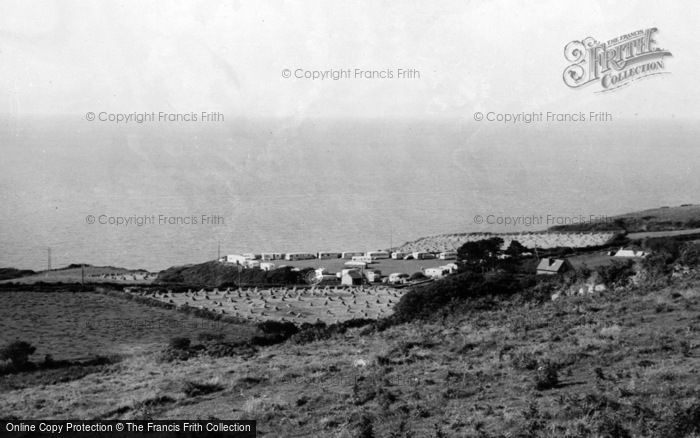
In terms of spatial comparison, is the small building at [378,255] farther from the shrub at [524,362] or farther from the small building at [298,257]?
the shrub at [524,362]

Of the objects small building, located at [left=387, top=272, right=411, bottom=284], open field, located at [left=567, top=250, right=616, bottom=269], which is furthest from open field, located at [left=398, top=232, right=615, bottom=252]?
small building, located at [left=387, top=272, right=411, bottom=284]

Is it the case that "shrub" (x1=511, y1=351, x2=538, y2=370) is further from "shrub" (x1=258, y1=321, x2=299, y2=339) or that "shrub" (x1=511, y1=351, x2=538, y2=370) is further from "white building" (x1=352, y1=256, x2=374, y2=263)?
"white building" (x1=352, y1=256, x2=374, y2=263)

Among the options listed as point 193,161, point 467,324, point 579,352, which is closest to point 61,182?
point 193,161

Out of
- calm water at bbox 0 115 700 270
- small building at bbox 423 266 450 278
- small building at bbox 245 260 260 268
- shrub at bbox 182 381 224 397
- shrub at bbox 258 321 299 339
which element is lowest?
shrub at bbox 182 381 224 397

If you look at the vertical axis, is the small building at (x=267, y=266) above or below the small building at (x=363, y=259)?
below

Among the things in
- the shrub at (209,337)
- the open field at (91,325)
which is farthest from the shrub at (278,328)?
the shrub at (209,337)

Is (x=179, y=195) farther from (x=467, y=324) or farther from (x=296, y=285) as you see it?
(x=467, y=324)
